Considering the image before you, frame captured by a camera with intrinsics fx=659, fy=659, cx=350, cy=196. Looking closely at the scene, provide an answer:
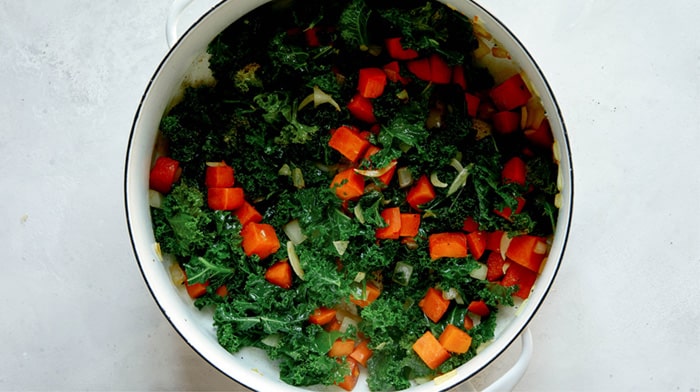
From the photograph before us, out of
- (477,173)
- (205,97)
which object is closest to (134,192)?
(205,97)

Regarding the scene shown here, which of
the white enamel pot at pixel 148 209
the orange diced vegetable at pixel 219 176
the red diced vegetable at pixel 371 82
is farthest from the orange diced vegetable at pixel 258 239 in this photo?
the red diced vegetable at pixel 371 82

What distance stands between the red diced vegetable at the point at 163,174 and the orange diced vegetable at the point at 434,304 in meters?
1.00

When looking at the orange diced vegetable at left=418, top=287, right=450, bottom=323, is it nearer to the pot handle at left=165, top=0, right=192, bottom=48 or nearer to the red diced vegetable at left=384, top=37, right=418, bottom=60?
the red diced vegetable at left=384, top=37, right=418, bottom=60

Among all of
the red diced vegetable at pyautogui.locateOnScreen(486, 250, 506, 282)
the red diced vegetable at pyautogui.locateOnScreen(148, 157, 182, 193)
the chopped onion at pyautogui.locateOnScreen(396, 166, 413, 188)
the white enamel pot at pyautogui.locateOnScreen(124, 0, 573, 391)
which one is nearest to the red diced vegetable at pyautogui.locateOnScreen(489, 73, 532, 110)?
the white enamel pot at pyautogui.locateOnScreen(124, 0, 573, 391)

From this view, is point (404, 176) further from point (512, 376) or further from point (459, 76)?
point (512, 376)

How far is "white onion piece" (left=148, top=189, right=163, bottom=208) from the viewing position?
87.4 inches

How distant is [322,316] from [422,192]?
583 millimetres

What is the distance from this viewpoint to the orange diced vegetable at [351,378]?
237 centimetres

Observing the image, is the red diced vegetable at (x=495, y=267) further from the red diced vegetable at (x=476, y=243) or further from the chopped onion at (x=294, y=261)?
the chopped onion at (x=294, y=261)

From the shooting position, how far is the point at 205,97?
7.45ft

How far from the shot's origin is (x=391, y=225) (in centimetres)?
239

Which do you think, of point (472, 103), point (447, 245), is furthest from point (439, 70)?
point (447, 245)

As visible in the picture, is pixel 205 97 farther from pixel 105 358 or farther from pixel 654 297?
pixel 654 297

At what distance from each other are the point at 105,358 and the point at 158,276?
2.37 feet
